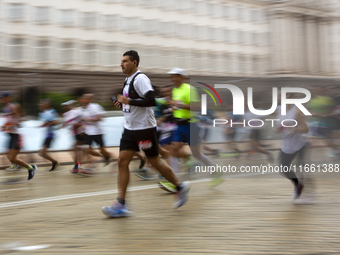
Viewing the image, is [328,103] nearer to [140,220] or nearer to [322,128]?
[322,128]

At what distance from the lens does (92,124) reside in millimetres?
11867

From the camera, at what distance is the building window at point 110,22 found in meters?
37.5

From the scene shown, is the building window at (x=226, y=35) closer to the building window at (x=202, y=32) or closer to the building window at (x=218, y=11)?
the building window at (x=202, y=32)

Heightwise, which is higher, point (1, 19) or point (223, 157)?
point (1, 19)

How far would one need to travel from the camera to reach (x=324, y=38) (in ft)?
42.1

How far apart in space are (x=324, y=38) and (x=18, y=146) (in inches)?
305

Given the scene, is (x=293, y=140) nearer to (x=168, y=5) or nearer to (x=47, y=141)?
(x=47, y=141)

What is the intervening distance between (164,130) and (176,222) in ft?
13.7

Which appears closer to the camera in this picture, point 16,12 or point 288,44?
point 288,44

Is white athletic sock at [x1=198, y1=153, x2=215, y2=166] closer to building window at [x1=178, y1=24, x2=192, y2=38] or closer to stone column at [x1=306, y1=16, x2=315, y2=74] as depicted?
stone column at [x1=306, y1=16, x2=315, y2=74]

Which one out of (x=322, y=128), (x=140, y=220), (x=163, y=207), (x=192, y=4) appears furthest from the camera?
(x=192, y=4)

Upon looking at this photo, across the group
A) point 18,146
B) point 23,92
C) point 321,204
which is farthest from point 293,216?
point 23,92

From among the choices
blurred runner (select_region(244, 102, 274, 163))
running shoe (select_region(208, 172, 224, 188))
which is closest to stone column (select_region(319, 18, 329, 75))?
blurred runner (select_region(244, 102, 274, 163))

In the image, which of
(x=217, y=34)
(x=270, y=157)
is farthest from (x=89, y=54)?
(x=270, y=157)
